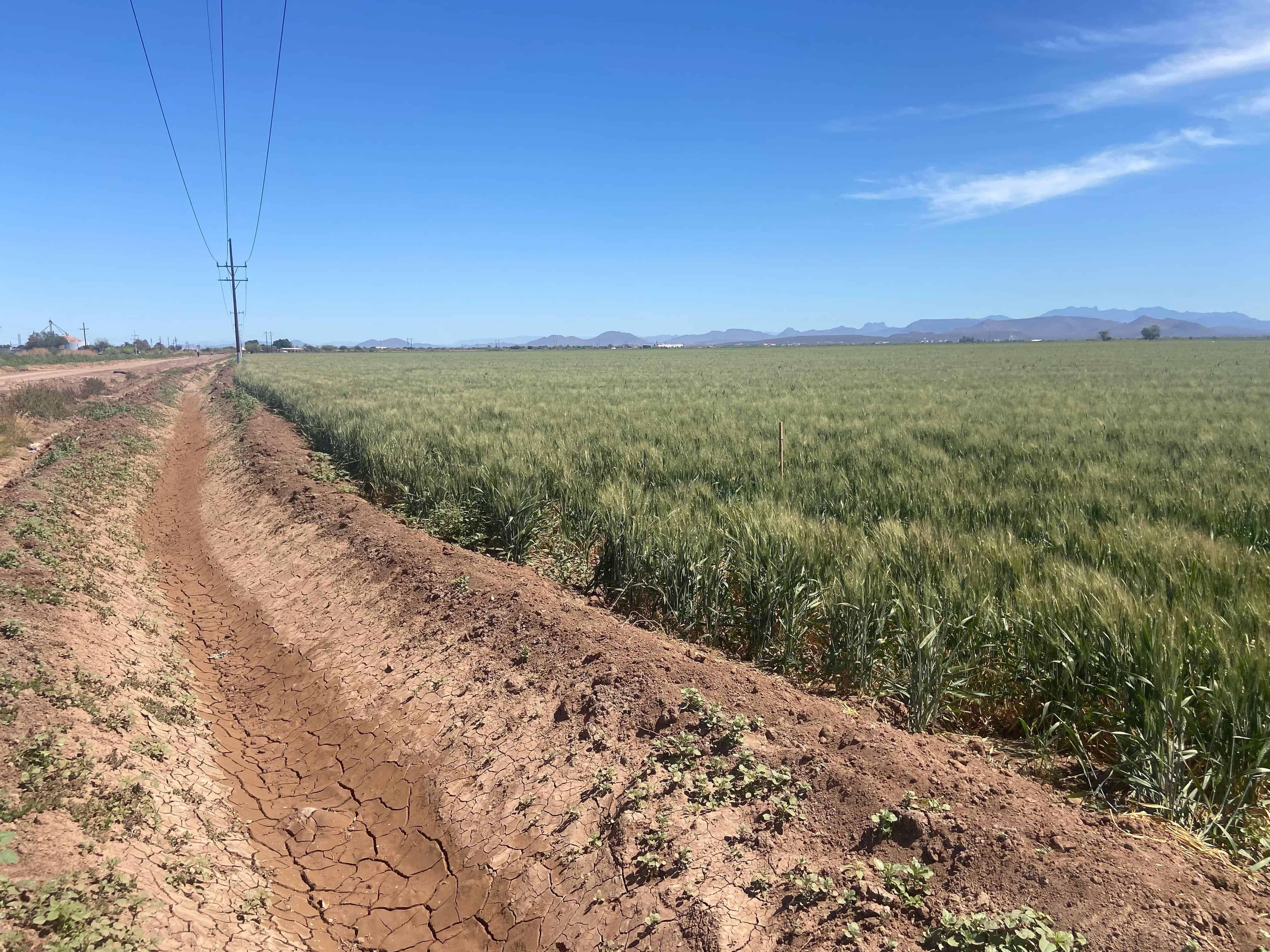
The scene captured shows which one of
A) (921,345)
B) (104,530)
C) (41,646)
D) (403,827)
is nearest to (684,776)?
(403,827)

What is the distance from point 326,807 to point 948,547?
4.92 metres

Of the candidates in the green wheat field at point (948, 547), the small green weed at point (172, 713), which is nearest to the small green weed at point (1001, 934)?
the green wheat field at point (948, 547)

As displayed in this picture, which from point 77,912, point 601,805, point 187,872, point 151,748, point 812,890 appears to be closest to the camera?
point 77,912

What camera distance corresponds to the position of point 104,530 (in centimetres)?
944

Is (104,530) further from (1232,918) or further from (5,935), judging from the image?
(1232,918)

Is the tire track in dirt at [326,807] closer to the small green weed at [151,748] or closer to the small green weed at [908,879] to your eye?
the small green weed at [151,748]

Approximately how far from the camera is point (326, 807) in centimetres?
470

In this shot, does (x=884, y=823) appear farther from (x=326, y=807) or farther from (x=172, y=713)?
(x=172, y=713)

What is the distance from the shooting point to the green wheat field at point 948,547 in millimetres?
3361

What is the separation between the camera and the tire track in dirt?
12.2 feet

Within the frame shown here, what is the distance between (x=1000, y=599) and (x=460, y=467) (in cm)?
715

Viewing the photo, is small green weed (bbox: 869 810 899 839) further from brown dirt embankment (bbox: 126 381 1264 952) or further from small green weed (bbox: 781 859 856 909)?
small green weed (bbox: 781 859 856 909)

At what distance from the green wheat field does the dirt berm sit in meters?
0.42

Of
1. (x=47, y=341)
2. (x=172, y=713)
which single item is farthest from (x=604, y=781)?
(x=47, y=341)
